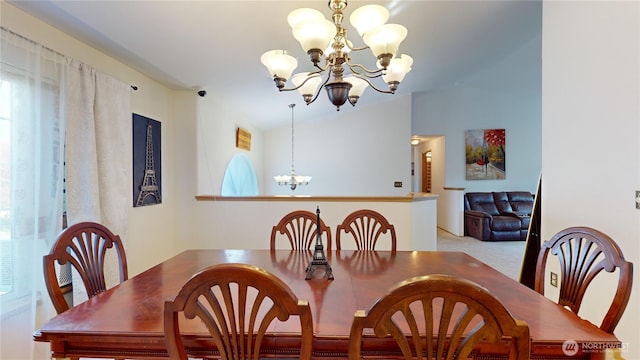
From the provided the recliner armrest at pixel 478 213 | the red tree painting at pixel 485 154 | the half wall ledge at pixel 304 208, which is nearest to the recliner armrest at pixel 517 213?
the recliner armrest at pixel 478 213

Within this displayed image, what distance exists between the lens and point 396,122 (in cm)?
585

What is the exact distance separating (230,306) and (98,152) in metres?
1.93

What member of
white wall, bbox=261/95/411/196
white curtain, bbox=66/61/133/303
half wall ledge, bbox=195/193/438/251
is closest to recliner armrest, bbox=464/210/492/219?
white wall, bbox=261/95/411/196

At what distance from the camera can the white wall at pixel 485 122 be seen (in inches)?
255

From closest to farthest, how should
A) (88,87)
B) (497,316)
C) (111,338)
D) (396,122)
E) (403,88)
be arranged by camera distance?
(497,316) → (111,338) → (88,87) → (403,88) → (396,122)

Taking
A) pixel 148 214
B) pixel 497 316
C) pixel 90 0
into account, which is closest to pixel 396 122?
pixel 148 214

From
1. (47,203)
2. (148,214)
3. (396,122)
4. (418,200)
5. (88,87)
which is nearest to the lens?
(47,203)

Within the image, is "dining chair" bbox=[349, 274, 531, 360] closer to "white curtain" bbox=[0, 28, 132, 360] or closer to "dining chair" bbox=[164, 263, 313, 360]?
"dining chair" bbox=[164, 263, 313, 360]

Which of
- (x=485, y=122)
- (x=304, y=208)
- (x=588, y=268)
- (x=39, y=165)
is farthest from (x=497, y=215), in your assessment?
(x=39, y=165)

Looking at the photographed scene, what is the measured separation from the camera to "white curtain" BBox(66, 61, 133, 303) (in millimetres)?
1930

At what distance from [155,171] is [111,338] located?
90.1 inches

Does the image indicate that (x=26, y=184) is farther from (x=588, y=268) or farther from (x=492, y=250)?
(x=492, y=250)

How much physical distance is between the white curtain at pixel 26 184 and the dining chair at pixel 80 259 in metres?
0.47

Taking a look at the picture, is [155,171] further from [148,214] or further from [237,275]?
[237,275]
